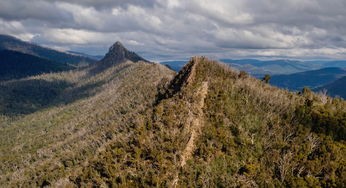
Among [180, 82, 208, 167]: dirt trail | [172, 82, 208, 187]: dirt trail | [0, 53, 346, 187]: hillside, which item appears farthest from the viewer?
[180, 82, 208, 167]: dirt trail

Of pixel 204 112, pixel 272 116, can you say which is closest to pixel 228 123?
pixel 204 112

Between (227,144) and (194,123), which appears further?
(194,123)

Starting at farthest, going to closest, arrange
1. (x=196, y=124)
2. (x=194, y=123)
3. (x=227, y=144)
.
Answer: (x=196, y=124) → (x=194, y=123) → (x=227, y=144)

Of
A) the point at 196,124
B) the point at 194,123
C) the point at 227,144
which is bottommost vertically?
the point at 227,144

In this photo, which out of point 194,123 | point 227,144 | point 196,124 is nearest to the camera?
point 227,144

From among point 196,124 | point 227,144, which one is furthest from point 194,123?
point 227,144

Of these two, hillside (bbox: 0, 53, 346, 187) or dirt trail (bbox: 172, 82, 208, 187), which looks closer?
hillside (bbox: 0, 53, 346, 187)

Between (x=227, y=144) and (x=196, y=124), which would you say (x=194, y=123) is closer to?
(x=196, y=124)

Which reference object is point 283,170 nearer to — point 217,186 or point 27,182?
point 217,186

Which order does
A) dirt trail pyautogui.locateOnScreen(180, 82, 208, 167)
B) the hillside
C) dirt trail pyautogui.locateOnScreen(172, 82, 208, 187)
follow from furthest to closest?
dirt trail pyautogui.locateOnScreen(180, 82, 208, 167), dirt trail pyautogui.locateOnScreen(172, 82, 208, 187), the hillside
